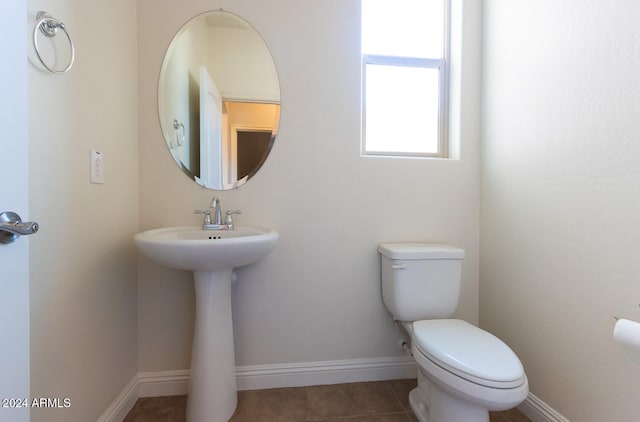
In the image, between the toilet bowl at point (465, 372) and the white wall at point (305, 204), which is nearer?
the toilet bowl at point (465, 372)

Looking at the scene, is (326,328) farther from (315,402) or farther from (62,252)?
(62,252)

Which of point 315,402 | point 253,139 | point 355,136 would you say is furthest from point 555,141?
point 315,402

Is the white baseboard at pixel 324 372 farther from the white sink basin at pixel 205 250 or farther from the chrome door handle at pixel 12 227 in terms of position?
the chrome door handle at pixel 12 227

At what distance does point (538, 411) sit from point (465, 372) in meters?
0.67

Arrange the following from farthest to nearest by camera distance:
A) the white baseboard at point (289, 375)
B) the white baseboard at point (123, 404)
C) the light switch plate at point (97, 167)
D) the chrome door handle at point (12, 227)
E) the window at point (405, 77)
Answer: the window at point (405, 77) < the white baseboard at point (289, 375) < the white baseboard at point (123, 404) < the light switch plate at point (97, 167) < the chrome door handle at point (12, 227)

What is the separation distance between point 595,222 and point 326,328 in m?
1.22

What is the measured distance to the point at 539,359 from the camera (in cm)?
123

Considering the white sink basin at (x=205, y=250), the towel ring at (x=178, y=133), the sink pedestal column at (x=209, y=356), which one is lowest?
the sink pedestal column at (x=209, y=356)

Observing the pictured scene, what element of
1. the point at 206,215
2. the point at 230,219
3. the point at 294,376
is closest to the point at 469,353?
the point at 294,376

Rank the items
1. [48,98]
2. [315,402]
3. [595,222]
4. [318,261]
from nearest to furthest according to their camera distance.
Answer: [48,98]
[595,222]
[315,402]
[318,261]

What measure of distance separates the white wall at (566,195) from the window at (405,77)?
270mm

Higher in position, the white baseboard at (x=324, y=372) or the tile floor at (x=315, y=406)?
the white baseboard at (x=324, y=372)

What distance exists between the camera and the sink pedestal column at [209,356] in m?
1.17

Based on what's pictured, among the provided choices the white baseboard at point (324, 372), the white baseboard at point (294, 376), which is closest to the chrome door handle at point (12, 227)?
the white baseboard at point (294, 376)
